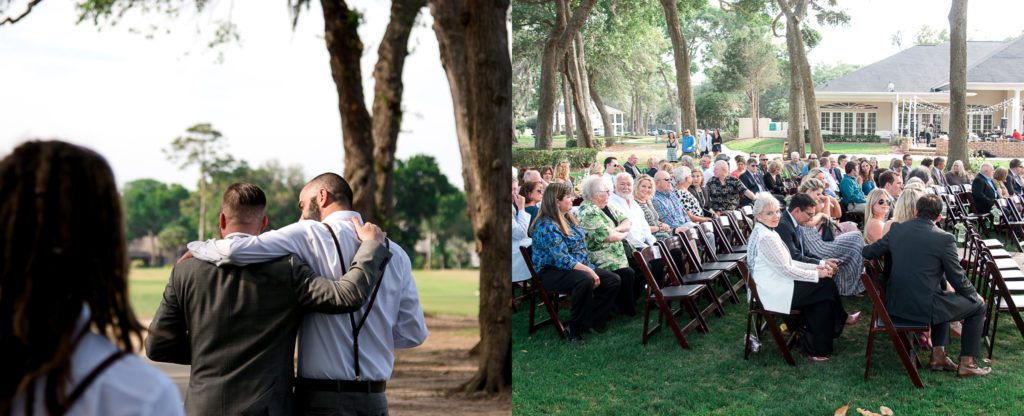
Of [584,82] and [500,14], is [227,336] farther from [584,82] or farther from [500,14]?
[584,82]

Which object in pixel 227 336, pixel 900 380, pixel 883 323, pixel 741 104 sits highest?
pixel 741 104

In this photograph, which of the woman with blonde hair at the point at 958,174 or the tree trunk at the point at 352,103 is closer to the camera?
the tree trunk at the point at 352,103

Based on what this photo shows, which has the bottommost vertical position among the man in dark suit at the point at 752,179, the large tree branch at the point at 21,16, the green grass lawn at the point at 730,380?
the green grass lawn at the point at 730,380

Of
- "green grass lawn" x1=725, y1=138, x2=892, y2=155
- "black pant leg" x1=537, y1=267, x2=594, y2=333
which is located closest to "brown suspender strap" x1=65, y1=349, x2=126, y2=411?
"black pant leg" x1=537, y1=267, x2=594, y2=333

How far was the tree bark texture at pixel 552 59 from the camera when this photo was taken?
532cm

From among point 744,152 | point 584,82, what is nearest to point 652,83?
point 584,82

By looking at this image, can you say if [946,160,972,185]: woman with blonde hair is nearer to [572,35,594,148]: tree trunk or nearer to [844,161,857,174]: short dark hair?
[844,161,857,174]: short dark hair

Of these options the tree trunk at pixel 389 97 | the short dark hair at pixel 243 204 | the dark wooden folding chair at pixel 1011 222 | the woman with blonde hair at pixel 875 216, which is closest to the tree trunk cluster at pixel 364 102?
the tree trunk at pixel 389 97

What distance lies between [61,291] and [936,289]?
16.0ft

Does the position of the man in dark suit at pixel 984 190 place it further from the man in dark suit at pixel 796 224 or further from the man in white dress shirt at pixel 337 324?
the man in white dress shirt at pixel 337 324

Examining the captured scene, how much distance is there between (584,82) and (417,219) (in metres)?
2.29

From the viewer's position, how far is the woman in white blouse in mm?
5156

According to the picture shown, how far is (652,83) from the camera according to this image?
5.54 metres

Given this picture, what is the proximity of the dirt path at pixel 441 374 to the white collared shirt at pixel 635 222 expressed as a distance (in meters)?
2.81
